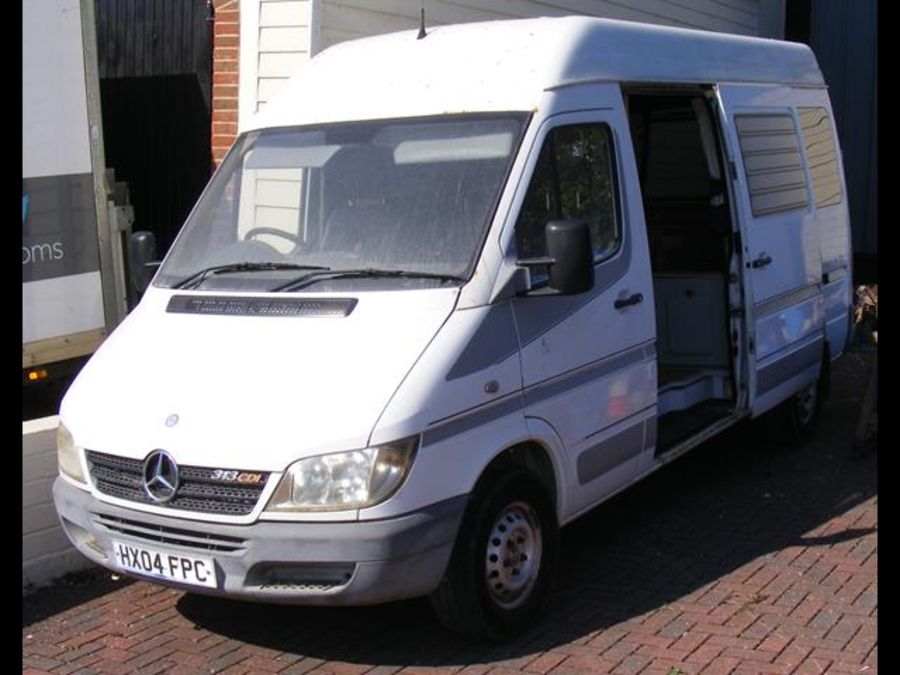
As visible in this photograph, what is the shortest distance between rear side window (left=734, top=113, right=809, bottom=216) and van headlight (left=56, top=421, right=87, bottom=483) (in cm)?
401

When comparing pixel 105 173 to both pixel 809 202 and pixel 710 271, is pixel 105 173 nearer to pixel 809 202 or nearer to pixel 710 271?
pixel 710 271

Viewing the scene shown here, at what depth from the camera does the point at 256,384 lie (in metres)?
4.46

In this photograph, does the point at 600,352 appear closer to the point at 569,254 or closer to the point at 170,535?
the point at 569,254

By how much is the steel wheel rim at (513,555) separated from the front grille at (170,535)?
3.36 feet

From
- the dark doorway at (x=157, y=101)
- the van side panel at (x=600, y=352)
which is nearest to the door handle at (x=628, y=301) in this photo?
the van side panel at (x=600, y=352)

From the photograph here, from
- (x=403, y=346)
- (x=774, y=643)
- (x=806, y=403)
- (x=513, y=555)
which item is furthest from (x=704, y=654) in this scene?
(x=806, y=403)

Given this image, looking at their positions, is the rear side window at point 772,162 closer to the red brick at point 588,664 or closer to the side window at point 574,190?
the side window at point 574,190

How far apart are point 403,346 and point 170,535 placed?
1.15 m

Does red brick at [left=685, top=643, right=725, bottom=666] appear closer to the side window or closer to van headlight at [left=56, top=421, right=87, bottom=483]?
the side window

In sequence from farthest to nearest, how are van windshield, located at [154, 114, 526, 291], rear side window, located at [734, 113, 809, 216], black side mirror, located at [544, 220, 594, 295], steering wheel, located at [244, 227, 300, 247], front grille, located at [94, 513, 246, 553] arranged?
rear side window, located at [734, 113, 809, 216], steering wheel, located at [244, 227, 300, 247], van windshield, located at [154, 114, 526, 291], black side mirror, located at [544, 220, 594, 295], front grille, located at [94, 513, 246, 553]

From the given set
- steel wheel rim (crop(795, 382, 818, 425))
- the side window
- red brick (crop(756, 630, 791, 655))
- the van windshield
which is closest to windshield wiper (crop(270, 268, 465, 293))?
the van windshield

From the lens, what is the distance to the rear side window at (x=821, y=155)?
7.77 metres

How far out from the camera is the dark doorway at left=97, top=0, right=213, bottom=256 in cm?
845

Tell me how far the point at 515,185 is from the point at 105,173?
129 inches
